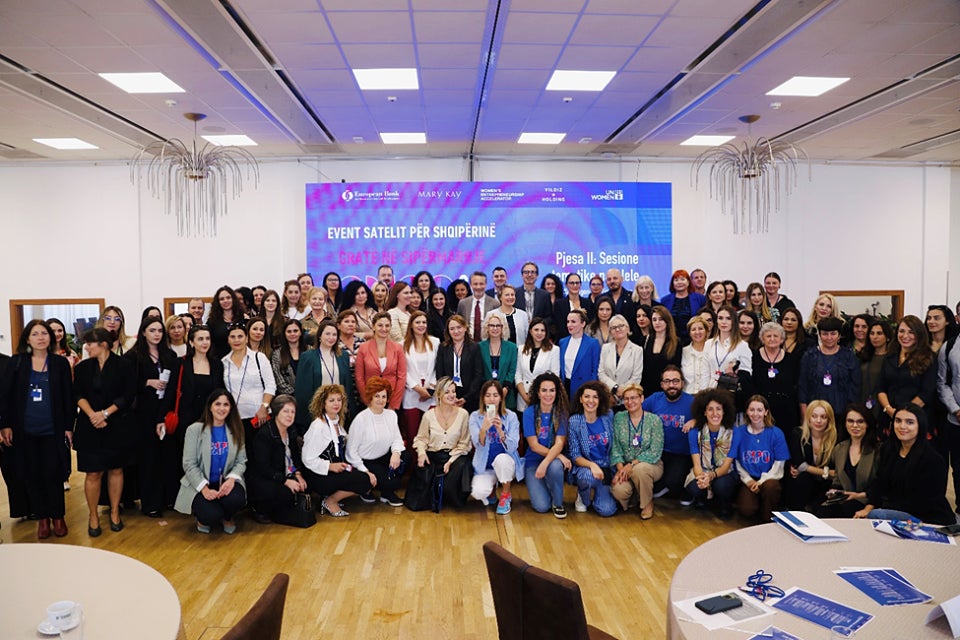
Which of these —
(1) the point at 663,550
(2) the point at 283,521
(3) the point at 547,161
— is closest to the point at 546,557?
(1) the point at 663,550

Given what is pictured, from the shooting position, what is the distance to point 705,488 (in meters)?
5.11

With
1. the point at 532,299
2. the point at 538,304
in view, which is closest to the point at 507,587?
the point at 538,304

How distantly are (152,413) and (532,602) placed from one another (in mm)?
4017

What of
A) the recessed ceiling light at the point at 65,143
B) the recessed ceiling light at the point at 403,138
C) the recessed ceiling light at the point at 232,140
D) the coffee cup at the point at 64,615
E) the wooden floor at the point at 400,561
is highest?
the recessed ceiling light at the point at 403,138

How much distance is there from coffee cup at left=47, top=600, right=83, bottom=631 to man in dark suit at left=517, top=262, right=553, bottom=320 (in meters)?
4.99

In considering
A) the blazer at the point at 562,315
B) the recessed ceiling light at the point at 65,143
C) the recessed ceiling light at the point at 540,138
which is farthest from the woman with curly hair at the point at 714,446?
the recessed ceiling light at the point at 65,143

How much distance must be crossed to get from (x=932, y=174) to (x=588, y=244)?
5881mm

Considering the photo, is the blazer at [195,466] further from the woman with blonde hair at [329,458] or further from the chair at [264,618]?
the chair at [264,618]

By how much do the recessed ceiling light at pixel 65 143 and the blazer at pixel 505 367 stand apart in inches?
249

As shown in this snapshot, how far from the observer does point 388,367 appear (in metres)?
5.59

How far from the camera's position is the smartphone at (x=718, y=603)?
2.08 meters

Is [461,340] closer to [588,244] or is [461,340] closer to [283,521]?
[283,521]

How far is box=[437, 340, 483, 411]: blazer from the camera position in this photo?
18.6 ft

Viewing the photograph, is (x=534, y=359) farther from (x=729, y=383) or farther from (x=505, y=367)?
(x=729, y=383)
